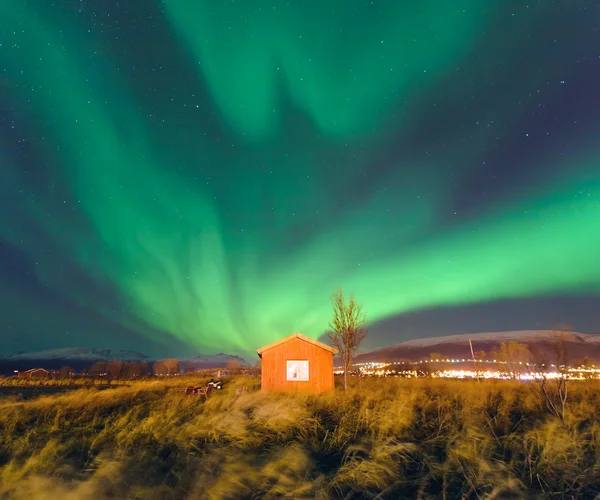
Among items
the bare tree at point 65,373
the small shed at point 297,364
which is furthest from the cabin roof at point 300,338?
the bare tree at point 65,373

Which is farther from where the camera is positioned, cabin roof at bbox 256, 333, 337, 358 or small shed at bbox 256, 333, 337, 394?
cabin roof at bbox 256, 333, 337, 358

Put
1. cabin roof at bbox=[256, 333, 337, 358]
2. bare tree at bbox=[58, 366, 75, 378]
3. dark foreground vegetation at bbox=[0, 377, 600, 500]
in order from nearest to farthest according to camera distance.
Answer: dark foreground vegetation at bbox=[0, 377, 600, 500] → cabin roof at bbox=[256, 333, 337, 358] → bare tree at bbox=[58, 366, 75, 378]

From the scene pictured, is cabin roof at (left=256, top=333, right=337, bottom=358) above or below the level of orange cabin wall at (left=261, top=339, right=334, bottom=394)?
above

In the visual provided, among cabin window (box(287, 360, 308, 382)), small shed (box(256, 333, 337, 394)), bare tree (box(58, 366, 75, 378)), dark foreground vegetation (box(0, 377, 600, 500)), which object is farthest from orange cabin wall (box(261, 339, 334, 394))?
bare tree (box(58, 366, 75, 378))

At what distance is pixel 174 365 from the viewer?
12594 centimetres

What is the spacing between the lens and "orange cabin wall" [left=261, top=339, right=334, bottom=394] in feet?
59.6

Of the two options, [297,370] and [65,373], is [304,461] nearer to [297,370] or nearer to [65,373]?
[297,370]

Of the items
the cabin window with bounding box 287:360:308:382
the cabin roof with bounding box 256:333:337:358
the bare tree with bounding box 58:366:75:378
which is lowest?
the bare tree with bounding box 58:366:75:378

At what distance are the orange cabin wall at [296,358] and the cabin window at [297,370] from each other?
17cm

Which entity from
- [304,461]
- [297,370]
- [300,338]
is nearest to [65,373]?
[297,370]

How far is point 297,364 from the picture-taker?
18.5 meters

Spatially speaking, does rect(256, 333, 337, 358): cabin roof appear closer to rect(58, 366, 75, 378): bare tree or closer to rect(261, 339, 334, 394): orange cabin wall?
rect(261, 339, 334, 394): orange cabin wall

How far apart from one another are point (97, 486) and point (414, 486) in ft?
11.0

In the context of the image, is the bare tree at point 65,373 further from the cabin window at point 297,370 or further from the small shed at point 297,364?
the cabin window at point 297,370
